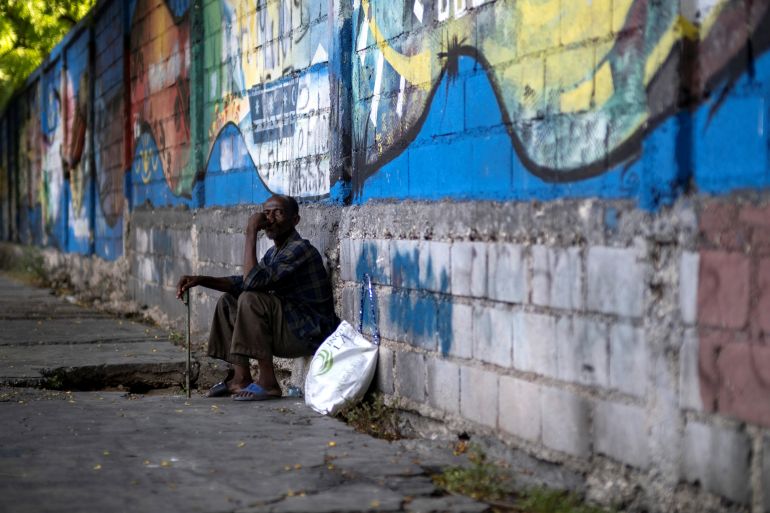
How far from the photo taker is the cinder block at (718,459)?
3.21m

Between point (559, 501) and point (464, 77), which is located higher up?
point (464, 77)

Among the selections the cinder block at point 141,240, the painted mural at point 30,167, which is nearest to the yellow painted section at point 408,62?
the cinder block at point 141,240

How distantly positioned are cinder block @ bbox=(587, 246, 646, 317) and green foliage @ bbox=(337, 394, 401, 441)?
1.80m

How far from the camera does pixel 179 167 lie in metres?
10.1

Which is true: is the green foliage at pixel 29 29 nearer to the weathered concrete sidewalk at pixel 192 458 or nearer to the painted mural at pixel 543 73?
the weathered concrete sidewalk at pixel 192 458

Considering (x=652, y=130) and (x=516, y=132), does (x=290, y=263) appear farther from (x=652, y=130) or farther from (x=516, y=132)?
(x=652, y=130)

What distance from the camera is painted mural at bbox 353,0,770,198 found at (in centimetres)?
346

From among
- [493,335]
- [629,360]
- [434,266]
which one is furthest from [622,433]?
[434,266]

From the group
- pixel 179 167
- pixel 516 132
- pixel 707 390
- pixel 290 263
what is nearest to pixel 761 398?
pixel 707 390

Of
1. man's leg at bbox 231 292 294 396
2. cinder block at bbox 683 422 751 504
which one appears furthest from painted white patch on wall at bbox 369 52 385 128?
cinder block at bbox 683 422 751 504

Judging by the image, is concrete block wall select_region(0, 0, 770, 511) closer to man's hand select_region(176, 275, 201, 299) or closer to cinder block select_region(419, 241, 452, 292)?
cinder block select_region(419, 241, 452, 292)

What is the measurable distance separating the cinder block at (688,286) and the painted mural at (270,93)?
341 cm

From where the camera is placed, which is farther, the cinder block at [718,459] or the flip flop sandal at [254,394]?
the flip flop sandal at [254,394]

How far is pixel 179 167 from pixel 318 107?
374 centimetres
